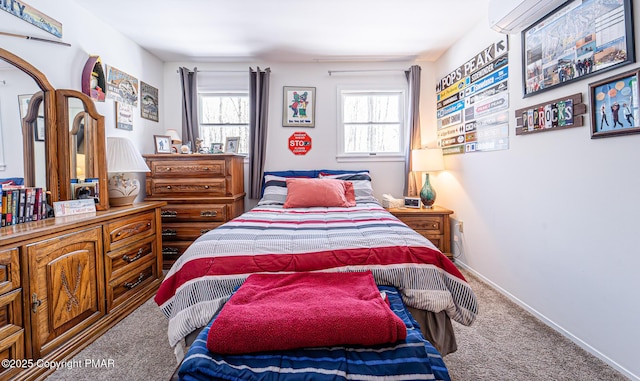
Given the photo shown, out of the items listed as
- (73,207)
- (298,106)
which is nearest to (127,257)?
(73,207)

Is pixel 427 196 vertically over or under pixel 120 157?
under

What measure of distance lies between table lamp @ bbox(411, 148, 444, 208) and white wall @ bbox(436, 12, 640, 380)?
42 cm

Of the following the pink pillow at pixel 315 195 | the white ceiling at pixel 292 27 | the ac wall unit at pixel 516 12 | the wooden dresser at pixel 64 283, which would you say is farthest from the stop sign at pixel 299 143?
the ac wall unit at pixel 516 12

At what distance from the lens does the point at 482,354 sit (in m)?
1.63

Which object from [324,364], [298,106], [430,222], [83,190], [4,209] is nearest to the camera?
[324,364]

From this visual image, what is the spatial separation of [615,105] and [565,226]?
2.48ft

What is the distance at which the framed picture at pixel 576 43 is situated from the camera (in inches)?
57.6

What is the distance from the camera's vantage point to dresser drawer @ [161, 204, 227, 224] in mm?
2980

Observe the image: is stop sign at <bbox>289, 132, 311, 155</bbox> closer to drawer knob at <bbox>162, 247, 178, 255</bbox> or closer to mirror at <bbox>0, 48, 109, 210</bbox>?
drawer knob at <bbox>162, 247, 178, 255</bbox>

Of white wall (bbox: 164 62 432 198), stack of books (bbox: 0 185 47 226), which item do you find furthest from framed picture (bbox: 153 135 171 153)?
stack of books (bbox: 0 185 47 226)

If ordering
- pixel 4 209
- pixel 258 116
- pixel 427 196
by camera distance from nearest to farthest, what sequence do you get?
1. pixel 4 209
2. pixel 427 196
3. pixel 258 116

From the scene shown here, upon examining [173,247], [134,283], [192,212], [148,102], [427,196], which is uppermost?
[148,102]

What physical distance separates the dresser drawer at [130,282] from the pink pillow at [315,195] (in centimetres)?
130

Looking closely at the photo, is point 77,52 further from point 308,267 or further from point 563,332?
point 563,332
